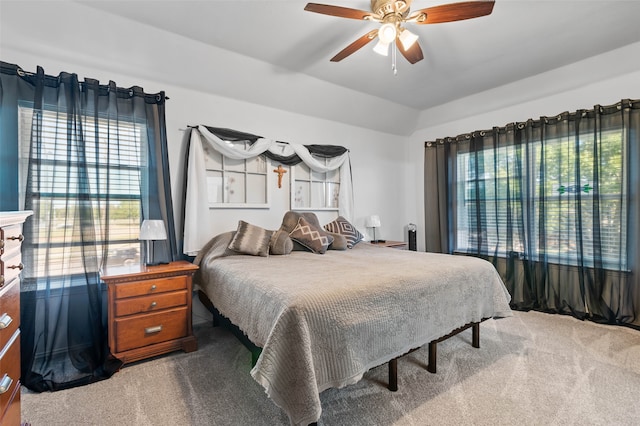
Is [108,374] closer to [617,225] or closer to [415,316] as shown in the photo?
[415,316]

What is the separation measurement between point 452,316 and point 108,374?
254cm

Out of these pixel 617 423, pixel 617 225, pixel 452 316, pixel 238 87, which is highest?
pixel 238 87

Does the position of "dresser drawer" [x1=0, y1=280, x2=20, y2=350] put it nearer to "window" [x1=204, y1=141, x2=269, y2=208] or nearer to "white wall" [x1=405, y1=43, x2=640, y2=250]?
"window" [x1=204, y1=141, x2=269, y2=208]

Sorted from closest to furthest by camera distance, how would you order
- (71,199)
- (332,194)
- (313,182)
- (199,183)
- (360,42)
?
(360,42)
(71,199)
(199,183)
(313,182)
(332,194)

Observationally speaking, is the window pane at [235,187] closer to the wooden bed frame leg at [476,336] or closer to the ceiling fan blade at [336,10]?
the ceiling fan blade at [336,10]

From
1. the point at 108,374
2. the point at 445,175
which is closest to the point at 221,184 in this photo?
the point at 108,374

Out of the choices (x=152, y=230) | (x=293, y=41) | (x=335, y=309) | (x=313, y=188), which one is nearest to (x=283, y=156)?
(x=313, y=188)

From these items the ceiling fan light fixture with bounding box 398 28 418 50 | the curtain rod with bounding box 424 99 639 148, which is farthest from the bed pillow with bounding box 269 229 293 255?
the curtain rod with bounding box 424 99 639 148

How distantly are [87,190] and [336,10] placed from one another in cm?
242

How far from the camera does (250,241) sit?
9.70 ft

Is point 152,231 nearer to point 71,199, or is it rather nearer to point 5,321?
point 71,199

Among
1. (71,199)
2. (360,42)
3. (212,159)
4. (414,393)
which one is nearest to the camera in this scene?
(414,393)

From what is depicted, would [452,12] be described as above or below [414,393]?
above

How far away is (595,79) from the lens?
3.22 meters
